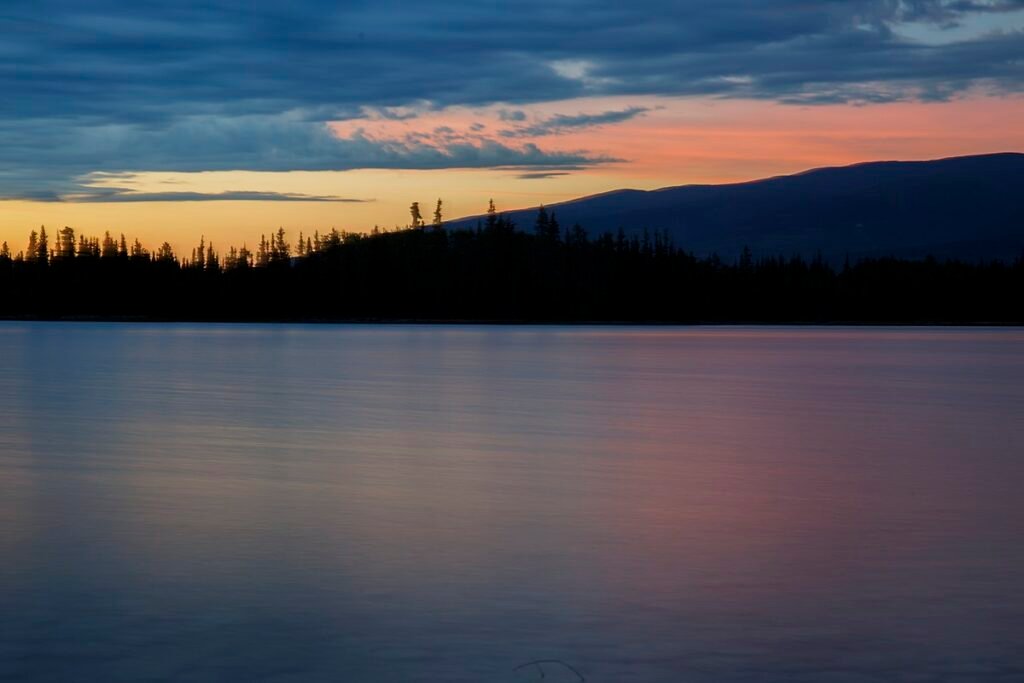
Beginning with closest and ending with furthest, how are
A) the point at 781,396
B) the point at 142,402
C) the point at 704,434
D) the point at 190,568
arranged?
the point at 190,568 → the point at 704,434 → the point at 142,402 → the point at 781,396

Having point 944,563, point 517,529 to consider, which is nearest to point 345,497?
point 517,529

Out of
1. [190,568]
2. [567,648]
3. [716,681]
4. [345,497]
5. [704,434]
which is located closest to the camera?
[716,681]

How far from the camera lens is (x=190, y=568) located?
12.9 meters

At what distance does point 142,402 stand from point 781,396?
2000 centimetres

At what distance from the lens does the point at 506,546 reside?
A: 1426 cm

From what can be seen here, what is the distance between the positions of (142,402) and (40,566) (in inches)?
985

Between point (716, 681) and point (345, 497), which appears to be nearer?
point (716, 681)

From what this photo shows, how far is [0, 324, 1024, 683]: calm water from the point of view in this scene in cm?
980

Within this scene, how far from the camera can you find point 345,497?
704 inches

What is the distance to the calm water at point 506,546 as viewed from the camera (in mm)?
9805

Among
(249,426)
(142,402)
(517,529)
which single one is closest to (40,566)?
(517,529)

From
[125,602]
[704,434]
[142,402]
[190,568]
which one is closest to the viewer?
[125,602]

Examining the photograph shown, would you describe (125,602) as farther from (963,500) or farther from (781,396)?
(781,396)

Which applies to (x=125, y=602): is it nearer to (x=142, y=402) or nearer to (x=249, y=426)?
(x=249, y=426)
